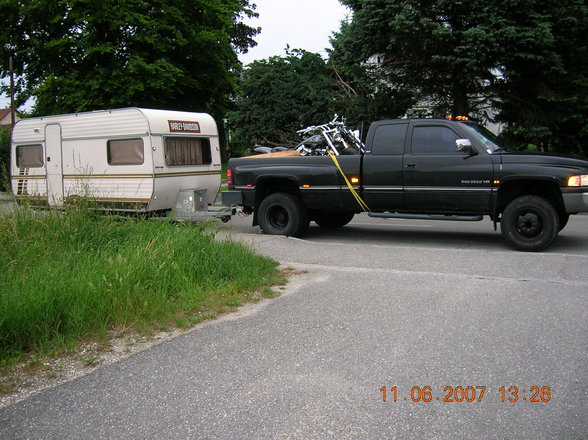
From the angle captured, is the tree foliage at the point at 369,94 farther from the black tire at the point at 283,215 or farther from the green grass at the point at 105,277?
the green grass at the point at 105,277

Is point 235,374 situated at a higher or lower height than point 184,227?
lower

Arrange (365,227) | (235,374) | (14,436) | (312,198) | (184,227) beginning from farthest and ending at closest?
(365,227)
(312,198)
(184,227)
(235,374)
(14,436)

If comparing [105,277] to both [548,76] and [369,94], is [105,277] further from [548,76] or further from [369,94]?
[369,94]

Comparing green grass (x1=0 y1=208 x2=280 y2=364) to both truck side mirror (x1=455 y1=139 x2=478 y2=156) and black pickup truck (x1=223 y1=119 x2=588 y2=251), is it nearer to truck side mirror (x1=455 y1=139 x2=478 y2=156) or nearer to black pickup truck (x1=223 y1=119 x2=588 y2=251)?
black pickup truck (x1=223 y1=119 x2=588 y2=251)

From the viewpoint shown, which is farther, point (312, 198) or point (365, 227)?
point (365, 227)

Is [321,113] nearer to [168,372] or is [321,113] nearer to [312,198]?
[312,198]

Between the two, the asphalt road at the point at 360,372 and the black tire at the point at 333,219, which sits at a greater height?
the black tire at the point at 333,219

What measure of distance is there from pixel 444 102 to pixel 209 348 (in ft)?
49.8

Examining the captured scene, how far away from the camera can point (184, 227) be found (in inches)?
305

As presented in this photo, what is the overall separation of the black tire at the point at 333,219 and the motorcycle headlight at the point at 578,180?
438cm

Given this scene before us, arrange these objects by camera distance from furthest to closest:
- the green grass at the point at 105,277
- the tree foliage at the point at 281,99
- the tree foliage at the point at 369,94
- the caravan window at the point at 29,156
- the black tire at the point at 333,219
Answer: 1. the tree foliage at the point at 281,99
2. the tree foliage at the point at 369,94
3. the caravan window at the point at 29,156
4. the black tire at the point at 333,219
5. the green grass at the point at 105,277

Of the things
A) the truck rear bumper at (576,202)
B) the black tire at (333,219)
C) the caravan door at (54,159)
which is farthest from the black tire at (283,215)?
the caravan door at (54,159)

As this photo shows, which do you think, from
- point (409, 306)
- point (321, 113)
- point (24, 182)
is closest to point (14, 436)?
point (409, 306)

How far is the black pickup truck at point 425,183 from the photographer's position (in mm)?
8633
